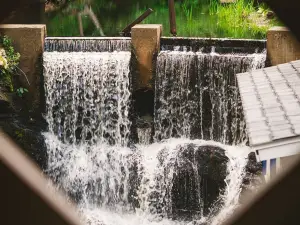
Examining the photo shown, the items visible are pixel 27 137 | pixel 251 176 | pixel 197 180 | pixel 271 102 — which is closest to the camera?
pixel 271 102

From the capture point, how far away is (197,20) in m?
13.3

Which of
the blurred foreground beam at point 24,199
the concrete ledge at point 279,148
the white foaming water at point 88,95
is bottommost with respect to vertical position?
the white foaming water at point 88,95

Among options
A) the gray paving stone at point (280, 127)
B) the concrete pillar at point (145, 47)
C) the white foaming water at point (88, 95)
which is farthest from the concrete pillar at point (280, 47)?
the gray paving stone at point (280, 127)

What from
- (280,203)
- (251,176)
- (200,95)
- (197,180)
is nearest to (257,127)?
(280,203)

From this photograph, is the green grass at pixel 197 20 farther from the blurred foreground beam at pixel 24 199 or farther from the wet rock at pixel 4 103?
the blurred foreground beam at pixel 24 199

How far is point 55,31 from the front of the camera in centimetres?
1330

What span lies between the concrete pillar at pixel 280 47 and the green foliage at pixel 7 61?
5812 mm

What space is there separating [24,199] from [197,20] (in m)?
13.0

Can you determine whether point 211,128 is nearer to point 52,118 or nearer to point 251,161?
point 251,161

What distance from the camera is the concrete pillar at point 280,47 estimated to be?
9.09 meters

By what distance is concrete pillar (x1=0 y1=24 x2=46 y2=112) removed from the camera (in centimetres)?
1014

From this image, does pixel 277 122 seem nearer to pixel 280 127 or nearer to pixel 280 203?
pixel 280 127

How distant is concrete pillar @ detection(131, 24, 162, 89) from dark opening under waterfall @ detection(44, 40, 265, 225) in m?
0.22

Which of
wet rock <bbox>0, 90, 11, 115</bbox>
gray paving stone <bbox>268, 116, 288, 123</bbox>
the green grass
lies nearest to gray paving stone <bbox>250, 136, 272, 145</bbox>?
gray paving stone <bbox>268, 116, 288, 123</bbox>
